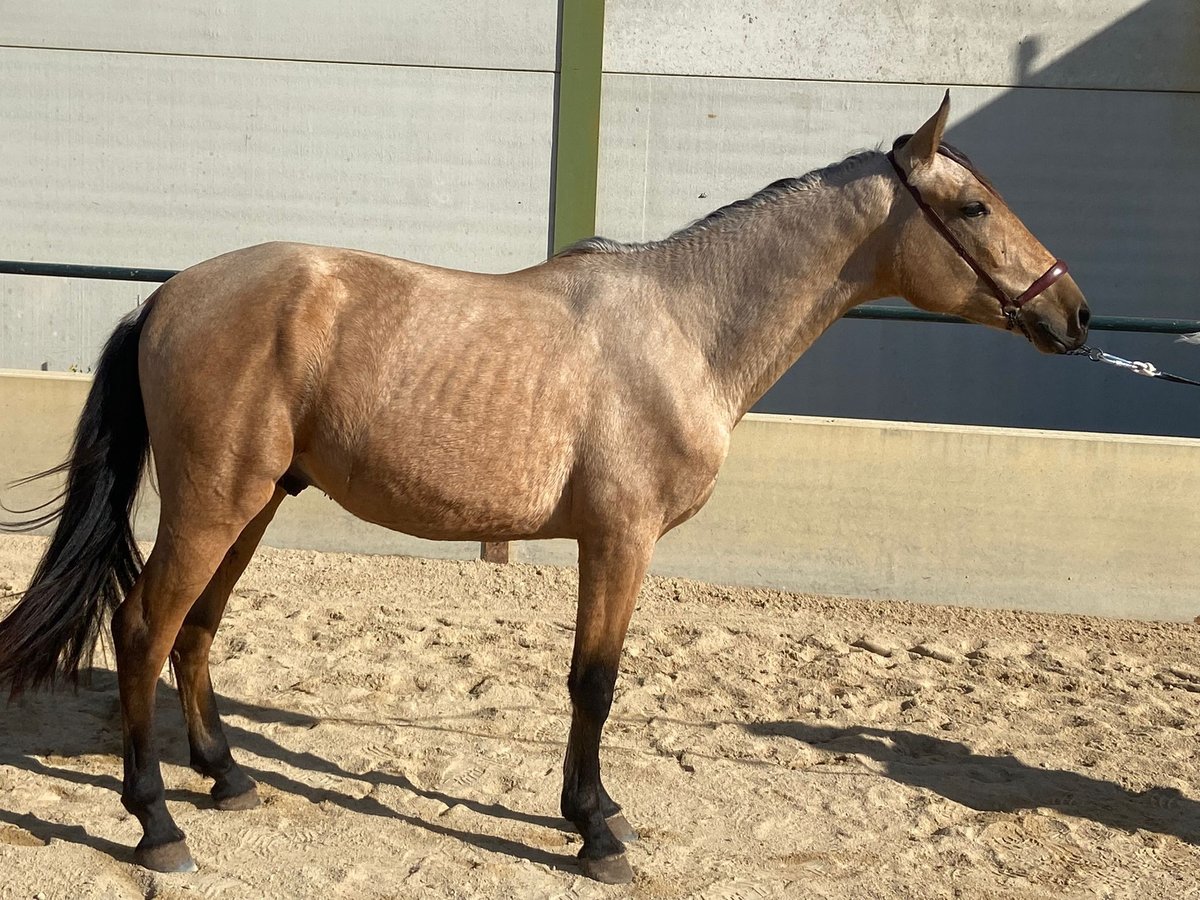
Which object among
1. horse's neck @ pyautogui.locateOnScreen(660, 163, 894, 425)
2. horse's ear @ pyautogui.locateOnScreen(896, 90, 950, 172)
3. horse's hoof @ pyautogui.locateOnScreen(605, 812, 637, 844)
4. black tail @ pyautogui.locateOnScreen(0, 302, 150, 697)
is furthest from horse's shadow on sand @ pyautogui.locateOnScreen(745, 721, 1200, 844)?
black tail @ pyautogui.locateOnScreen(0, 302, 150, 697)

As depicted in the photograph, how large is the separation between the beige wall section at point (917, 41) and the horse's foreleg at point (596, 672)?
6641mm

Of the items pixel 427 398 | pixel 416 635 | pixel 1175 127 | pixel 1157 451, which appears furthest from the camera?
pixel 1175 127

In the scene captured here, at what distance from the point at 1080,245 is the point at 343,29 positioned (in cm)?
602

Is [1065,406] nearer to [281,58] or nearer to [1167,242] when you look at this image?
[1167,242]

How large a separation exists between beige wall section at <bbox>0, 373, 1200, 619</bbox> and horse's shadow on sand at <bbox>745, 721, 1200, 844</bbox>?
1.65 m

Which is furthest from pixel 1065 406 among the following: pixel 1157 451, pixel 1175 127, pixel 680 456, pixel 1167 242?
pixel 680 456

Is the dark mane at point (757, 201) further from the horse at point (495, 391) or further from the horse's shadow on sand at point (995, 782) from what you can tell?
the horse's shadow on sand at point (995, 782)

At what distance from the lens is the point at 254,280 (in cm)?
302

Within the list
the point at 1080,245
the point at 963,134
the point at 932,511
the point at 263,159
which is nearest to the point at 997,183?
the point at 963,134

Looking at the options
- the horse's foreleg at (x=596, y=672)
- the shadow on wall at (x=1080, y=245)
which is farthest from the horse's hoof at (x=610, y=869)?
the shadow on wall at (x=1080, y=245)

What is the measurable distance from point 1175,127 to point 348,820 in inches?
332

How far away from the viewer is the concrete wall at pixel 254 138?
888 cm

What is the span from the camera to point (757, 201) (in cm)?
333

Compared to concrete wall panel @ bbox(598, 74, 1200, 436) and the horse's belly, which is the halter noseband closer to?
the horse's belly
